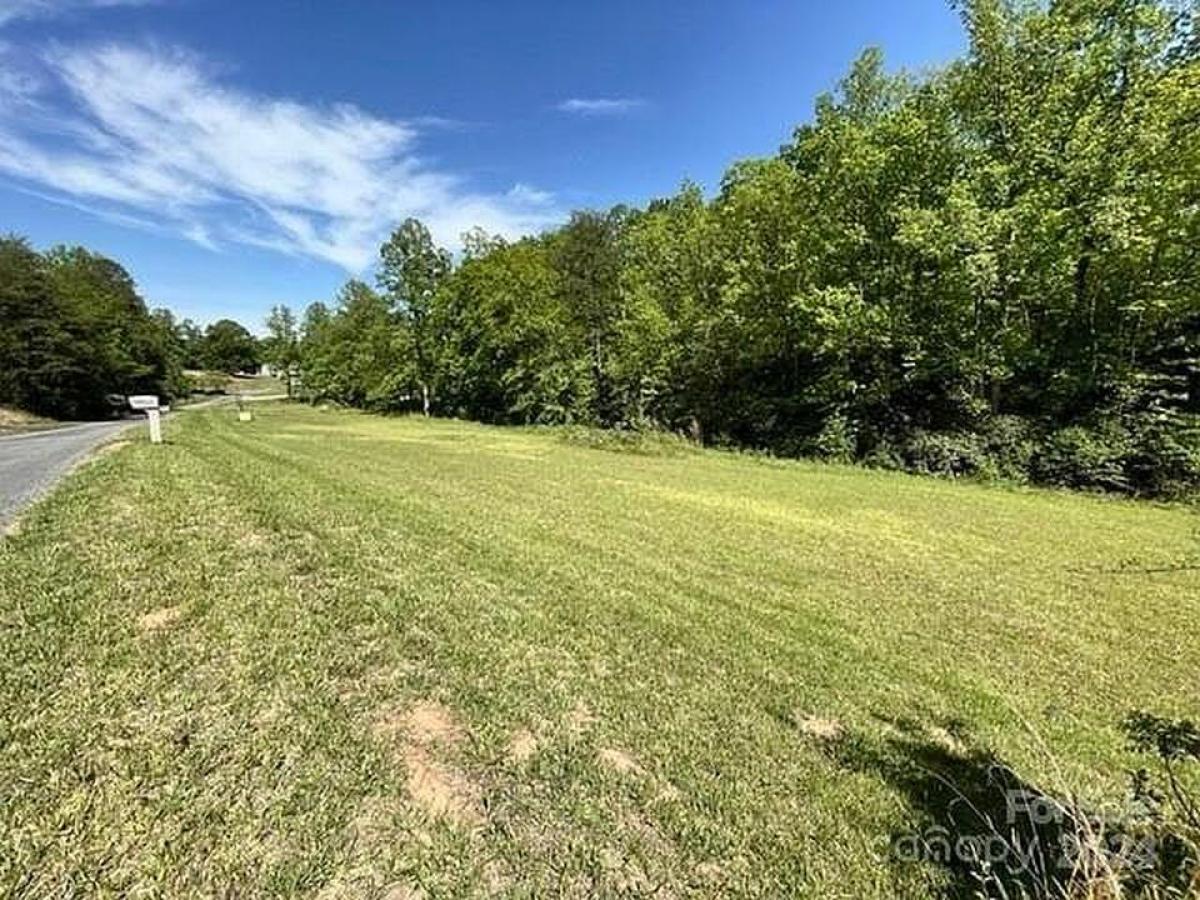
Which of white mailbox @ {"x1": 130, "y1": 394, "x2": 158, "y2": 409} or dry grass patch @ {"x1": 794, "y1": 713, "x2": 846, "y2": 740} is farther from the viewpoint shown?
white mailbox @ {"x1": 130, "y1": 394, "x2": 158, "y2": 409}

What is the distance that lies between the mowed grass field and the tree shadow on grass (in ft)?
0.09

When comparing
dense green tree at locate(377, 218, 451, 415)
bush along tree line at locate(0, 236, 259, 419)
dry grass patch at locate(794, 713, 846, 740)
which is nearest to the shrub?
dry grass patch at locate(794, 713, 846, 740)

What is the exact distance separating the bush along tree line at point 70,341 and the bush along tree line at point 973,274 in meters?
30.7

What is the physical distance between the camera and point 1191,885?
1.69m

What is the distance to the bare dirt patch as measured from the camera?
3945 mm

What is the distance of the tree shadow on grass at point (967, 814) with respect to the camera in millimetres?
2463

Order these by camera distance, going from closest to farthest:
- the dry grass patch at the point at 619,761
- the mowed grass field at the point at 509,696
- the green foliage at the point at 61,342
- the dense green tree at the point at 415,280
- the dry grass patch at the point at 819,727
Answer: the mowed grass field at the point at 509,696
the dry grass patch at the point at 619,761
the dry grass patch at the point at 819,727
the green foliage at the point at 61,342
the dense green tree at the point at 415,280

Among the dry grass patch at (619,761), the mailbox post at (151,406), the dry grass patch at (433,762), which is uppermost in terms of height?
the mailbox post at (151,406)

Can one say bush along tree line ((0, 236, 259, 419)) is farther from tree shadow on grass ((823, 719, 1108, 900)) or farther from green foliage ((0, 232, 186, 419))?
tree shadow on grass ((823, 719, 1108, 900))

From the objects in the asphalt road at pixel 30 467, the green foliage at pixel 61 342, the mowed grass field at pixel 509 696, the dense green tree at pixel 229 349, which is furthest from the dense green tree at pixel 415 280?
the dense green tree at pixel 229 349

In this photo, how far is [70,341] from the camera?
1395 inches

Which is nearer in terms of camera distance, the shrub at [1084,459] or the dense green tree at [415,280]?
the shrub at [1084,459]

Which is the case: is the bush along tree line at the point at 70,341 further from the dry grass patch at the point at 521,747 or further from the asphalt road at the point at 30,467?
the dry grass patch at the point at 521,747

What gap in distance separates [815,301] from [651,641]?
1731 cm
